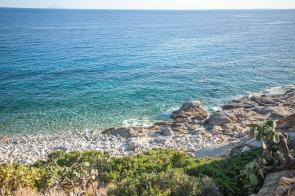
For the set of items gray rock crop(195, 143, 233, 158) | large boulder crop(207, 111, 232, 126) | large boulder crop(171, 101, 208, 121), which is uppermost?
gray rock crop(195, 143, 233, 158)

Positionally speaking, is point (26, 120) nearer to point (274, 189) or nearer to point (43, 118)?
point (43, 118)

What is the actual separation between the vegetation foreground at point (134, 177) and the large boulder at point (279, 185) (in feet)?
4.26

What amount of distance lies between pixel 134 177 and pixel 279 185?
6.21 metres

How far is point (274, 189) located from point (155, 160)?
7.89 meters

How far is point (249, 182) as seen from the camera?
12.1 m

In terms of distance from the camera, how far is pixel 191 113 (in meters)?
38.5

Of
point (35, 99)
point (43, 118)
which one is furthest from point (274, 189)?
point (35, 99)

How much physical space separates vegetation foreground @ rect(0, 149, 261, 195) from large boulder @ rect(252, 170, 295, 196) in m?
1.30

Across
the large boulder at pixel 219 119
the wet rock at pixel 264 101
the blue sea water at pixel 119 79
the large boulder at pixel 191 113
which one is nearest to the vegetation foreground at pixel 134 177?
the large boulder at pixel 219 119

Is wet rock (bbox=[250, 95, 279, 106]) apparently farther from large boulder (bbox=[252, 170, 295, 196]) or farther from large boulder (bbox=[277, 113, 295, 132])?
large boulder (bbox=[252, 170, 295, 196])

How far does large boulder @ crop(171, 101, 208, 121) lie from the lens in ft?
125

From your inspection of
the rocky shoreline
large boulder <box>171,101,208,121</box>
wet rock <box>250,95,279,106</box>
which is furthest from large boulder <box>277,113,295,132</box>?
wet rock <box>250,95,279,106</box>

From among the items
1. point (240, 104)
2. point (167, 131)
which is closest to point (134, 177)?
point (167, 131)

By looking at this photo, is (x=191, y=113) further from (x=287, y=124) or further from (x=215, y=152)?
(x=287, y=124)
